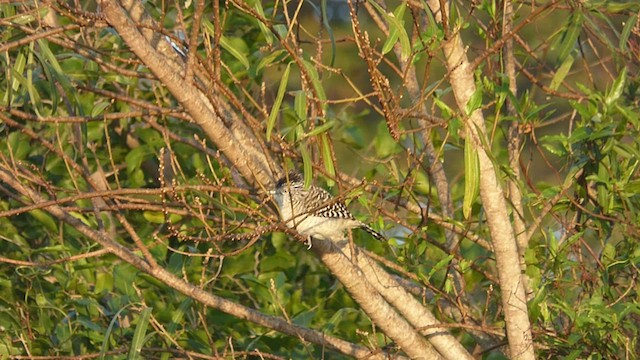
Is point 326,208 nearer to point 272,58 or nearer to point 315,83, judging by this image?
point 272,58

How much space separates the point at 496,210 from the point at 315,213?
0.73 meters

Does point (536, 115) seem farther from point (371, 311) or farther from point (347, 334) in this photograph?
point (347, 334)

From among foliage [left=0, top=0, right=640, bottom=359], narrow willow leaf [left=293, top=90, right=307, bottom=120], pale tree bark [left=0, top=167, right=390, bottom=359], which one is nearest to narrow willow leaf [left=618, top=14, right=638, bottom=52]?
foliage [left=0, top=0, right=640, bottom=359]

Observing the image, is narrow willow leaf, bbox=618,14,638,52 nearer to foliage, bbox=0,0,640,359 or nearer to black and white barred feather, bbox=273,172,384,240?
foliage, bbox=0,0,640,359

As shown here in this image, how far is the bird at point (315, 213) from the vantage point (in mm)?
3297

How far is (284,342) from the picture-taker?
390cm

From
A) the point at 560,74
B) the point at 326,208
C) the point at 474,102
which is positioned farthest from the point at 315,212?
the point at 560,74

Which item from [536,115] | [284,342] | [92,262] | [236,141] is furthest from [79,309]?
[536,115]

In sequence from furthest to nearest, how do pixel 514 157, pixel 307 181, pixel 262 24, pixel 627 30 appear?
pixel 514 157, pixel 627 30, pixel 262 24, pixel 307 181

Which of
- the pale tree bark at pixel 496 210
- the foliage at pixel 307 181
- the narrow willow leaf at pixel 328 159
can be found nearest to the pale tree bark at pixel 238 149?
the foliage at pixel 307 181

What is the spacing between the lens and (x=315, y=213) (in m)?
3.58

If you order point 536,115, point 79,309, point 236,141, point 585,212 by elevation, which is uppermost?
point 236,141

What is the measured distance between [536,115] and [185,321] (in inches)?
61.2

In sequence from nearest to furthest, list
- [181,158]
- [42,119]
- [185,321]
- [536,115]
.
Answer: [42,119] → [536,115] → [185,321] → [181,158]
